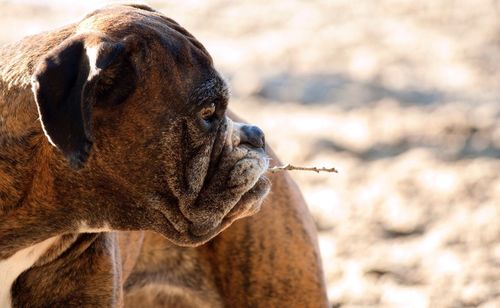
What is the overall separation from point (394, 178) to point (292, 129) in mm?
1111

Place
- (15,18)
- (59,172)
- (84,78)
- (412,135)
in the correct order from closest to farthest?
(84,78)
(59,172)
(412,135)
(15,18)

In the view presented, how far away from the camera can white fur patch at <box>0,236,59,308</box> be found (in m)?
4.48

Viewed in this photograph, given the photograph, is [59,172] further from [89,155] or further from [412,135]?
[412,135]

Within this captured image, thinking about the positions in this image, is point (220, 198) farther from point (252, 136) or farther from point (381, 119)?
point (381, 119)

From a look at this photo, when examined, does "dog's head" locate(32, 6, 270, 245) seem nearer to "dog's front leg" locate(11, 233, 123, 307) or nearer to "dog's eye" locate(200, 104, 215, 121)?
"dog's eye" locate(200, 104, 215, 121)

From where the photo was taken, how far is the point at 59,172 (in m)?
4.27

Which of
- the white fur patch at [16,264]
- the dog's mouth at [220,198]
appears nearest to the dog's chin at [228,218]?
the dog's mouth at [220,198]

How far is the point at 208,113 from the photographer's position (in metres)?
4.34

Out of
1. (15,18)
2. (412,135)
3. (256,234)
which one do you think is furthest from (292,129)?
(15,18)

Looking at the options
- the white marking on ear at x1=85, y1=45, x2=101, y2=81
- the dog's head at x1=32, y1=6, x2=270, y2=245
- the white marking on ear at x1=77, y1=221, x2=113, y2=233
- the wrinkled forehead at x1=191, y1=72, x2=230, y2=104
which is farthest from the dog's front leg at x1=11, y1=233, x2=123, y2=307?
the white marking on ear at x1=85, y1=45, x2=101, y2=81

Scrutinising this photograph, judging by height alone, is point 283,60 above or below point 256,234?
below

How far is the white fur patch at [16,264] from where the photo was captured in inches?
176

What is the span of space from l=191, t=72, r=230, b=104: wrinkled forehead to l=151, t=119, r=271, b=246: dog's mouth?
0.19 m

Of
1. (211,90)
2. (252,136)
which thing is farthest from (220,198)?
(211,90)
